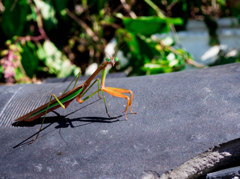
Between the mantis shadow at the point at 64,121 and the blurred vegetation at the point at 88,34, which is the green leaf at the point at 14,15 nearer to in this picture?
the blurred vegetation at the point at 88,34

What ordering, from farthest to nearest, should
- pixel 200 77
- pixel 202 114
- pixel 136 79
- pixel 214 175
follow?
pixel 136 79, pixel 200 77, pixel 202 114, pixel 214 175

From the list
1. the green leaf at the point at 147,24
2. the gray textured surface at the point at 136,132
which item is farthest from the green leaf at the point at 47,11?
the gray textured surface at the point at 136,132

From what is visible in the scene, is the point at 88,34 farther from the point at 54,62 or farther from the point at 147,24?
the point at 147,24

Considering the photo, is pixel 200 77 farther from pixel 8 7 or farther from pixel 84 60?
pixel 84 60

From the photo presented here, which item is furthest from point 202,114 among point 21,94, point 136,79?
point 21,94

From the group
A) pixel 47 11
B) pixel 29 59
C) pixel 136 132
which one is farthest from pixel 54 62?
pixel 136 132

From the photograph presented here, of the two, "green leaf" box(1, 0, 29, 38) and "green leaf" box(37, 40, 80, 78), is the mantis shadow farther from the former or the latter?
"green leaf" box(37, 40, 80, 78)

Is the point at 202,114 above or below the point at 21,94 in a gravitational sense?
below
